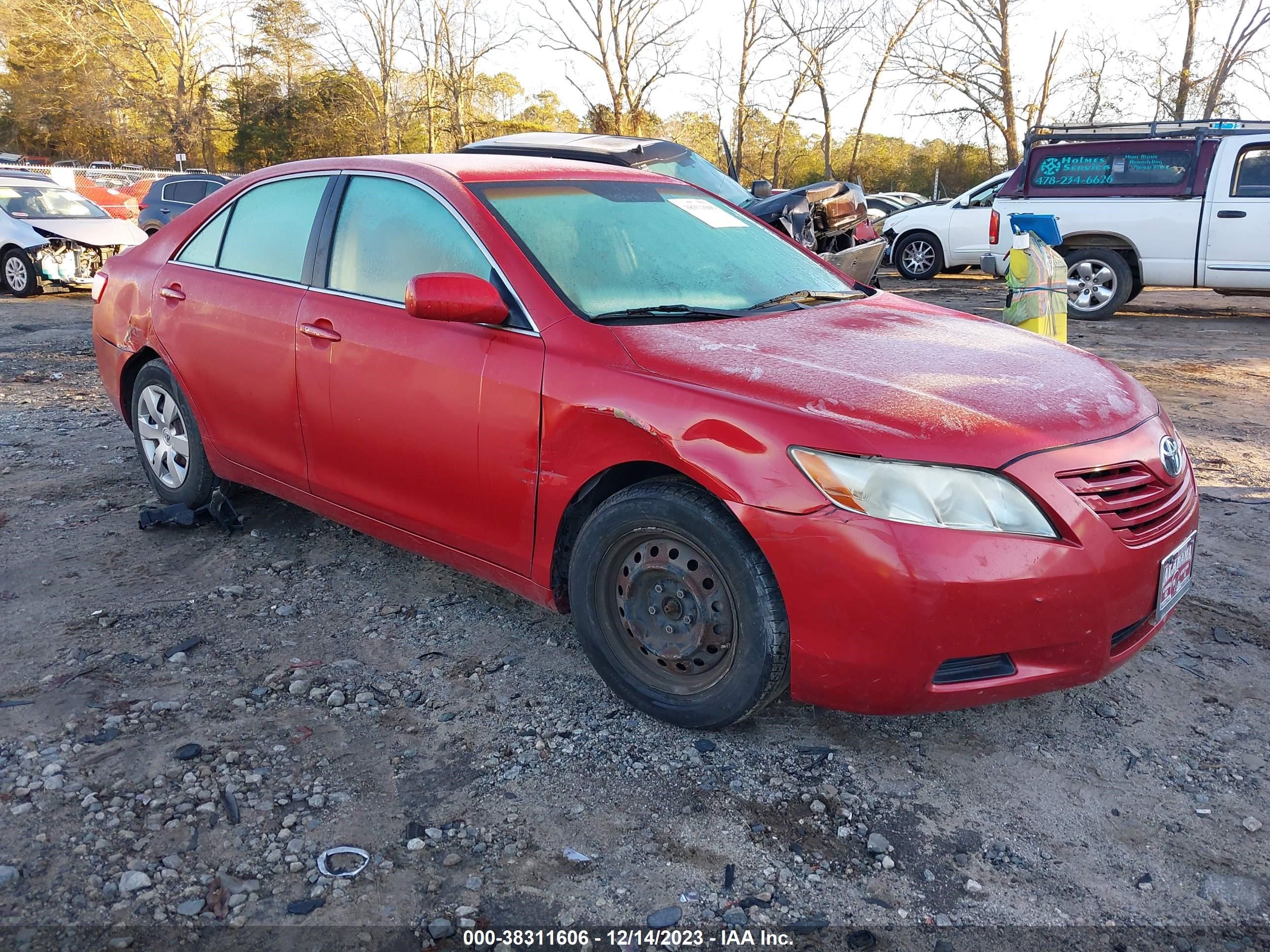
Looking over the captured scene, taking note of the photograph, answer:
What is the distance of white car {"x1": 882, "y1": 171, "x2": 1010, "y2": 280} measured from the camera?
14.0 meters

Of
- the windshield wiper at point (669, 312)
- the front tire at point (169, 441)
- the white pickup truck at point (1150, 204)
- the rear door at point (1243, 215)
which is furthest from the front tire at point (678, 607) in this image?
the rear door at point (1243, 215)

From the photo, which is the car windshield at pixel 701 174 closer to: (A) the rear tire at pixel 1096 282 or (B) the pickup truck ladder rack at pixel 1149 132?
(B) the pickup truck ladder rack at pixel 1149 132

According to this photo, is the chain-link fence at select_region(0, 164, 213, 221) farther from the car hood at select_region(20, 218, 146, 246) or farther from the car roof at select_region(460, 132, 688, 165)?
the car roof at select_region(460, 132, 688, 165)

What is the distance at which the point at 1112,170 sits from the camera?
10.9m

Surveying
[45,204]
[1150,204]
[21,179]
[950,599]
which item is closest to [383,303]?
[950,599]

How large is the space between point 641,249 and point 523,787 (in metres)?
1.83

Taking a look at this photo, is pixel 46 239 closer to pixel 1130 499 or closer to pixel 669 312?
pixel 669 312

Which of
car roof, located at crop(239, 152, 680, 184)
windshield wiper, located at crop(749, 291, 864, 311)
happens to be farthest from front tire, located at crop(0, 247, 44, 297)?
windshield wiper, located at crop(749, 291, 864, 311)

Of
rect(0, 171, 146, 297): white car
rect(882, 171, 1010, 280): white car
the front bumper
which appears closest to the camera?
the front bumper

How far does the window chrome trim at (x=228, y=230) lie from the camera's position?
12.3 feet

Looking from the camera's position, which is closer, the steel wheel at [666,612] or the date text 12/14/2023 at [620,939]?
the date text 12/14/2023 at [620,939]

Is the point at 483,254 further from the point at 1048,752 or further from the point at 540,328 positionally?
the point at 1048,752

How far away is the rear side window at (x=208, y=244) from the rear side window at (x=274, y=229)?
5 centimetres

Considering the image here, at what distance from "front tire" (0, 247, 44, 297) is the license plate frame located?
584 inches
